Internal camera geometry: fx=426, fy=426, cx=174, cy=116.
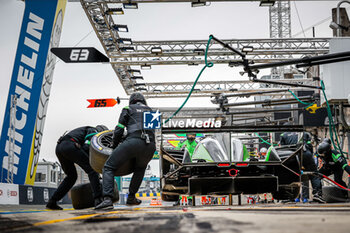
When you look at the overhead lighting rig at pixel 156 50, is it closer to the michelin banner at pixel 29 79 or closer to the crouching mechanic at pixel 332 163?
the michelin banner at pixel 29 79

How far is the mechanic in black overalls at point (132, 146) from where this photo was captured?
597 cm

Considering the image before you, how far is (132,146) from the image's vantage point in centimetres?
614

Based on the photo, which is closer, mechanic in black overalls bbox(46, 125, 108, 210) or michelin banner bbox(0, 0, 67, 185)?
mechanic in black overalls bbox(46, 125, 108, 210)

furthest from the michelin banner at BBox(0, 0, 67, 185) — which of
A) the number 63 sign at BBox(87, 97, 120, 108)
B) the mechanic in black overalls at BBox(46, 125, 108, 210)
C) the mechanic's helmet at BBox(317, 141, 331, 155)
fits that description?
the mechanic's helmet at BBox(317, 141, 331, 155)

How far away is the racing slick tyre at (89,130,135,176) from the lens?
6520 mm

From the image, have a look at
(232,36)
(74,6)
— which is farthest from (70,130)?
(232,36)

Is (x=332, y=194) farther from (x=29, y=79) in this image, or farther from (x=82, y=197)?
(x=29, y=79)

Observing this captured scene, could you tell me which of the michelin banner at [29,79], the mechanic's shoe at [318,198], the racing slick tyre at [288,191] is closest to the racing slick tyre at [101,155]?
the racing slick tyre at [288,191]

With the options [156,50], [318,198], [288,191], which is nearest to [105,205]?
[288,191]

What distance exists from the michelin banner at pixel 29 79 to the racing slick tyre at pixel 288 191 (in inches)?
302

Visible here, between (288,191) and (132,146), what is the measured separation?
3.23 m

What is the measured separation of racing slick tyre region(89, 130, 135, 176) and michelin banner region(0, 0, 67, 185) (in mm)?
5847

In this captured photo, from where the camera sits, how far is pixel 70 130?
7551mm

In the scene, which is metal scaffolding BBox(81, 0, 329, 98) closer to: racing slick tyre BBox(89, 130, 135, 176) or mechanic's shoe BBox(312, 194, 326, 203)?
mechanic's shoe BBox(312, 194, 326, 203)
